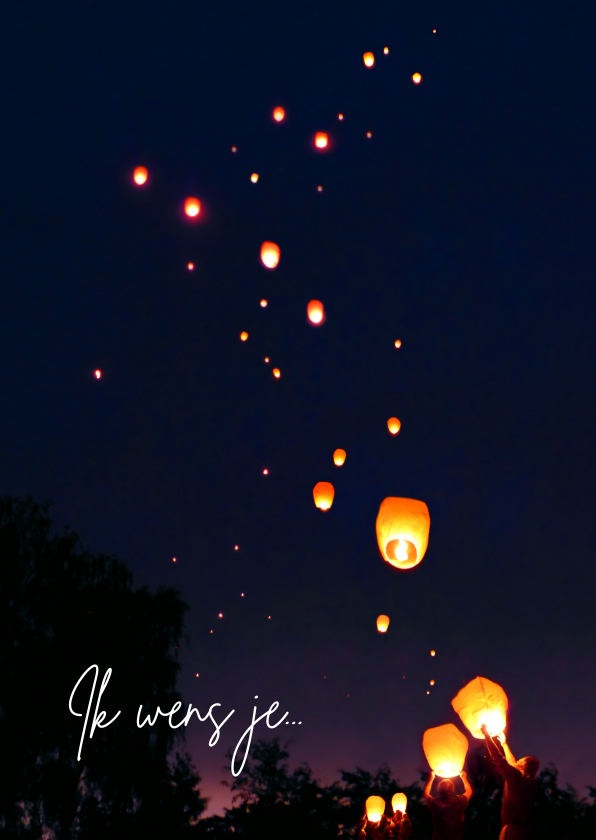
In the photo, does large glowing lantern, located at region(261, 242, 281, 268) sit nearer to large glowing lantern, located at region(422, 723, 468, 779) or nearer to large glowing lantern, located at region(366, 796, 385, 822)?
large glowing lantern, located at region(422, 723, 468, 779)

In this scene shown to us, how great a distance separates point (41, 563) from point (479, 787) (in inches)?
508

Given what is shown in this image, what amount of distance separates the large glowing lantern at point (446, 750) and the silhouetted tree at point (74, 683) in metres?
7.26

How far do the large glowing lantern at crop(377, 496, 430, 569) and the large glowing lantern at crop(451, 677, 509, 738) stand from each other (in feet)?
3.52

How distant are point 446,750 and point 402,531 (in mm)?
2081

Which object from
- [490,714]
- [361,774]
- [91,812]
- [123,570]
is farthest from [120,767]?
[361,774]

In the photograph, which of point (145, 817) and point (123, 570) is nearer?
point (145, 817)

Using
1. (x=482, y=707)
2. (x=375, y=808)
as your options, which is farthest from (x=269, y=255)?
(x=375, y=808)

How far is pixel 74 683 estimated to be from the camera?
11.7 m

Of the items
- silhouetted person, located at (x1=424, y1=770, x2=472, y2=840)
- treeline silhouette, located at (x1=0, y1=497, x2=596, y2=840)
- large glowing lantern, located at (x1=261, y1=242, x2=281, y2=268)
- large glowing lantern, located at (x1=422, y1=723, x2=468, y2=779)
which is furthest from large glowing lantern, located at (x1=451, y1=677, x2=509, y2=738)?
treeline silhouette, located at (x1=0, y1=497, x2=596, y2=840)

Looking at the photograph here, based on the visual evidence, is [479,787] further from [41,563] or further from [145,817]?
[41,563]

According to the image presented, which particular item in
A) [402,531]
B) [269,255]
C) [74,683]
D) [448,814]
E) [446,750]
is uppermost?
[269,255]

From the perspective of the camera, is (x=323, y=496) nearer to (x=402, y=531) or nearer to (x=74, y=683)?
(x=402, y=531)

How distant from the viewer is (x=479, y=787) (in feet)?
62.8

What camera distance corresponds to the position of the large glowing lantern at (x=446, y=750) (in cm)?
576
